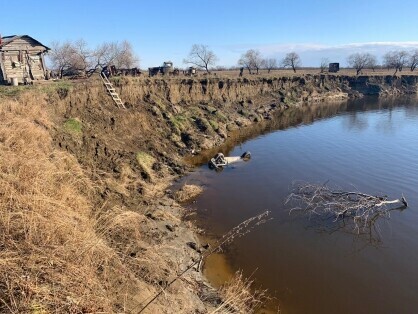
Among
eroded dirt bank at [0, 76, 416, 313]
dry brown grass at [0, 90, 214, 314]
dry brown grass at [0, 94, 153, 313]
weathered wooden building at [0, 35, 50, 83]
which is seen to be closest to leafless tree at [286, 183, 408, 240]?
eroded dirt bank at [0, 76, 416, 313]

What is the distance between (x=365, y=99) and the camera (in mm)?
71375

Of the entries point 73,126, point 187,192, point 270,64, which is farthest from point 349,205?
point 270,64

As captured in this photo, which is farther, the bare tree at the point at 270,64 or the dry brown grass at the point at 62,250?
the bare tree at the point at 270,64

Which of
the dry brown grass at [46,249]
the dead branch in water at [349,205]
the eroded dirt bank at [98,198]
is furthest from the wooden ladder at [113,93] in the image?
the dry brown grass at [46,249]

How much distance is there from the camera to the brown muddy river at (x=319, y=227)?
12.6 metres

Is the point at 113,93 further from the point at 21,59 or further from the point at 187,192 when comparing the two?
the point at 187,192

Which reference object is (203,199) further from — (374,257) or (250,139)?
(250,139)

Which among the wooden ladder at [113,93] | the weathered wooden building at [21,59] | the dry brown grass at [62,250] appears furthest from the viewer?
the wooden ladder at [113,93]

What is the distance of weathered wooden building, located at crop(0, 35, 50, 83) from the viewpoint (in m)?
28.0

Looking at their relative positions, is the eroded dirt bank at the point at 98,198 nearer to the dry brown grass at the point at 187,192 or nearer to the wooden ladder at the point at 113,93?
the dry brown grass at the point at 187,192

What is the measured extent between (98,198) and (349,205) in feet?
44.4

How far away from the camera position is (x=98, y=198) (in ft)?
48.0

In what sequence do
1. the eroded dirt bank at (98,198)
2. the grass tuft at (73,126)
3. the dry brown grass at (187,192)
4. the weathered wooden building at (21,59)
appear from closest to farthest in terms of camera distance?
the eroded dirt bank at (98,198) < the dry brown grass at (187,192) < the grass tuft at (73,126) < the weathered wooden building at (21,59)

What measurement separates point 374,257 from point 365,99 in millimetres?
65073
